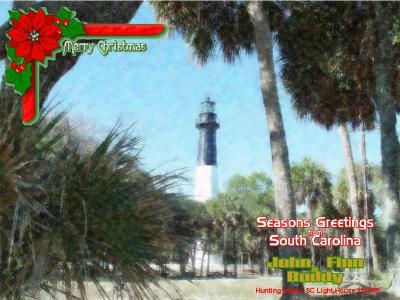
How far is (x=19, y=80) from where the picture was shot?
249cm

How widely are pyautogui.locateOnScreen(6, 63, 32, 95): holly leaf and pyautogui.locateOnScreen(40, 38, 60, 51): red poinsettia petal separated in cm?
27

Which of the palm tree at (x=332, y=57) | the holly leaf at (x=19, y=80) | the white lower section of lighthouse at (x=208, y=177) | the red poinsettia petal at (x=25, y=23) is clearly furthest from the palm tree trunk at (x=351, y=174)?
the white lower section of lighthouse at (x=208, y=177)

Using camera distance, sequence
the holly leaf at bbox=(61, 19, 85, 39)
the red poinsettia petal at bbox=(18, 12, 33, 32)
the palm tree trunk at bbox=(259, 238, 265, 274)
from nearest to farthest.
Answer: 1. the red poinsettia petal at bbox=(18, 12, 33, 32)
2. the holly leaf at bbox=(61, 19, 85, 39)
3. the palm tree trunk at bbox=(259, 238, 265, 274)

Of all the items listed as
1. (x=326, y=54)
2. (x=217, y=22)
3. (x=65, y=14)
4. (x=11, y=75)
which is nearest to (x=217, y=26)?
(x=217, y=22)

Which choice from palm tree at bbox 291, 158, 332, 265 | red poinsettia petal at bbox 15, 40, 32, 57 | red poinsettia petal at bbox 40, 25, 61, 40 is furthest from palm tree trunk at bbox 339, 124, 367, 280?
red poinsettia petal at bbox 15, 40, 32, 57

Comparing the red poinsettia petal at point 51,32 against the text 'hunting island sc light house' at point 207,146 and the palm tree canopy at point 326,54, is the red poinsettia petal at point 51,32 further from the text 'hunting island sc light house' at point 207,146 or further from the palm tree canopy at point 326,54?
the text 'hunting island sc light house' at point 207,146

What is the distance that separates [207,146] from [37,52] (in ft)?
176

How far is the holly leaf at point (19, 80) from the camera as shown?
8.07ft

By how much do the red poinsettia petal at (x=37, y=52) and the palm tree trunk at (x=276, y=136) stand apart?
6186 millimetres

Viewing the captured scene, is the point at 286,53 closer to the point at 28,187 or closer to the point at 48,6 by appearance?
the point at 48,6

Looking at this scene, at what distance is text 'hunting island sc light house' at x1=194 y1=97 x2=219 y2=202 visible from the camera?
2178 inches

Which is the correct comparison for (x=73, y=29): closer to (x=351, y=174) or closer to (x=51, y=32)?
(x=51, y=32)

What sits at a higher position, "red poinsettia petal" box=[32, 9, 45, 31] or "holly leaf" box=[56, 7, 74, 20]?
"holly leaf" box=[56, 7, 74, 20]

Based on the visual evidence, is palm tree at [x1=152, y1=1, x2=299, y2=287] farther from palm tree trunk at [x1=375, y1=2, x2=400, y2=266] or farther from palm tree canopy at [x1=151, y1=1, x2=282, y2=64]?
palm tree trunk at [x1=375, y1=2, x2=400, y2=266]
